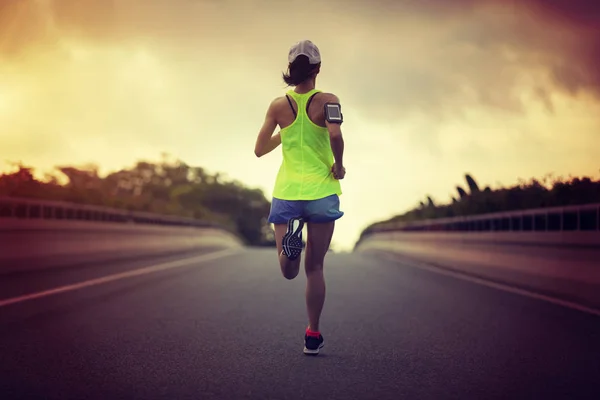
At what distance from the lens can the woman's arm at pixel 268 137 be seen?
659 centimetres

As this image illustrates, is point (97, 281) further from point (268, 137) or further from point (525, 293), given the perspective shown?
point (268, 137)

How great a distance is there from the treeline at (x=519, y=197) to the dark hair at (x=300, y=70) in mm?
9138

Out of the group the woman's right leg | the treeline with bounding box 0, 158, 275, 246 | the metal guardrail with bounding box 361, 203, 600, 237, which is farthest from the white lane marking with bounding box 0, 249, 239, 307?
the treeline with bounding box 0, 158, 275, 246

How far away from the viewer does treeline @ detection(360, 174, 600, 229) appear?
1476cm

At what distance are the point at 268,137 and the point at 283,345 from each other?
1802 mm

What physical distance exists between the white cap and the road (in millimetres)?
2345

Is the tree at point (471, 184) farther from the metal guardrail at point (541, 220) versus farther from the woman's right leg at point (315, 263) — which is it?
the woman's right leg at point (315, 263)

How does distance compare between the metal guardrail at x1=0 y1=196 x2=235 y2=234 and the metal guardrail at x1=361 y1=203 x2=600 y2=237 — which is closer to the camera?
the metal guardrail at x1=361 y1=203 x2=600 y2=237

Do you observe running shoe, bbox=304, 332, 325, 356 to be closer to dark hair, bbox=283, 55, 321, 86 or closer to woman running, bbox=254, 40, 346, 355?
woman running, bbox=254, 40, 346, 355

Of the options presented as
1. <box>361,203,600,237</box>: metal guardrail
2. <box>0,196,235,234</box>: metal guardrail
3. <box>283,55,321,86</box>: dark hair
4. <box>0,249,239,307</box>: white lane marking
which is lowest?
<box>0,249,239,307</box>: white lane marking

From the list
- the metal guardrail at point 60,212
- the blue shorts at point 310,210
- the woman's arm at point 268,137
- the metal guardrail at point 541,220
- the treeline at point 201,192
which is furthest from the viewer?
the treeline at point 201,192

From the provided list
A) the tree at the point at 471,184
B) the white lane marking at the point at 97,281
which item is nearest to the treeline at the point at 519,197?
the tree at the point at 471,184

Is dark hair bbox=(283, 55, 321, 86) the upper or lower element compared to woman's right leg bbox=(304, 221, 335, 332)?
upper

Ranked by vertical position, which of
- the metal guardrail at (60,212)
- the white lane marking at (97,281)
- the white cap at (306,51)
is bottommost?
the white lane marking at (97,281)
